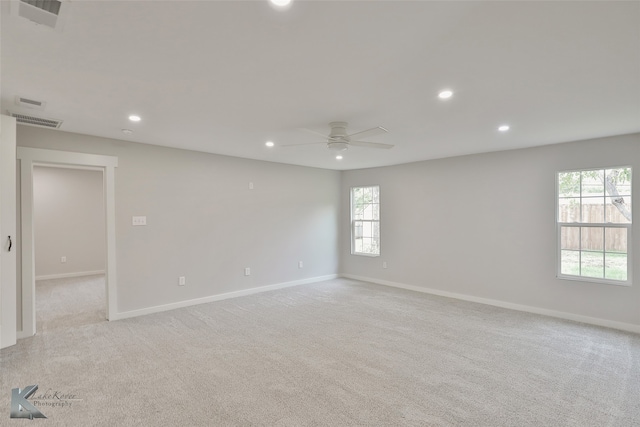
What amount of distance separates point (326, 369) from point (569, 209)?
13.1 feet

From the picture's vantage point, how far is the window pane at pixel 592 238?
4129 mm

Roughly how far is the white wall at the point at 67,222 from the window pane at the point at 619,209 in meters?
8.71

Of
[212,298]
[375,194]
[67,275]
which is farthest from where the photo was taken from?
[67,275]

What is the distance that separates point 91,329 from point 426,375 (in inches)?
152

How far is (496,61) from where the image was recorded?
206 cm

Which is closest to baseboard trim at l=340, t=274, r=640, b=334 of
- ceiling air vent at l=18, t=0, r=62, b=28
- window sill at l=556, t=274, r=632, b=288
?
window sill at l=556, t=274, r=632, b=288

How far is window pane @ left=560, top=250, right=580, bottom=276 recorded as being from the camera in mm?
4293

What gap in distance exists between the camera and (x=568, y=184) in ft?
14.4

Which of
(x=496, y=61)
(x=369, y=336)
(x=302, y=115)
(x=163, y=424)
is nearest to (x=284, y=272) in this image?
(x=369, y=336)

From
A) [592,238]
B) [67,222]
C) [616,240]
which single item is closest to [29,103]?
[67,222]

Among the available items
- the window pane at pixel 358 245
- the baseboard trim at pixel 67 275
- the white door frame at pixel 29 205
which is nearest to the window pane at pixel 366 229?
the window pane at pixel 358 245

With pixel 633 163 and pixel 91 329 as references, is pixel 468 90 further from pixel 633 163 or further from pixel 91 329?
pixel 91 329

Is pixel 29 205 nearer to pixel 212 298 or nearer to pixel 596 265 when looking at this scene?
pixel 212 298

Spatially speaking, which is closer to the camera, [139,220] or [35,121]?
[35,121]
